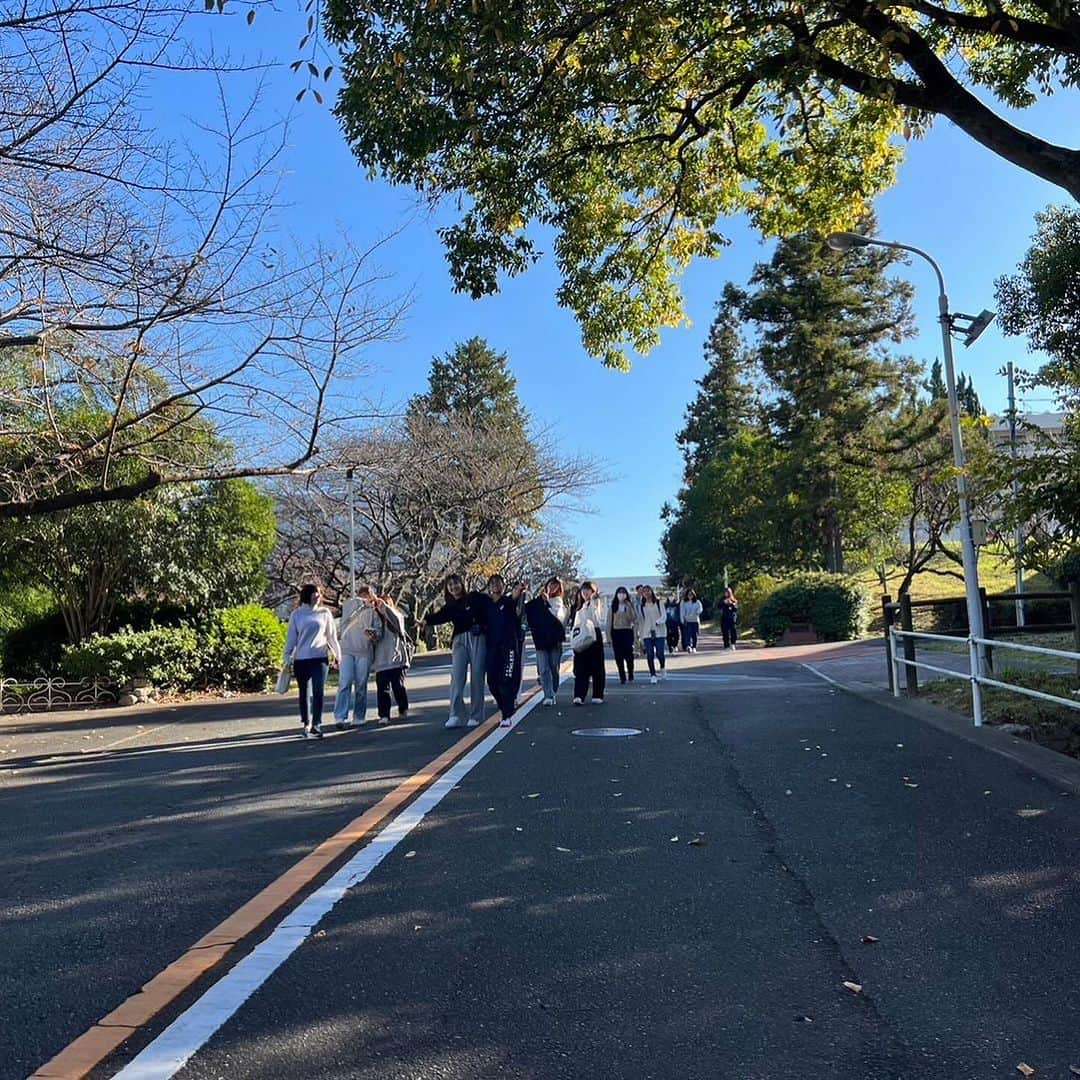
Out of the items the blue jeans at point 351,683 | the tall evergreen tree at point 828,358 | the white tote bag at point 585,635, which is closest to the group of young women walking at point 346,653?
the blue jeans at point 351,683

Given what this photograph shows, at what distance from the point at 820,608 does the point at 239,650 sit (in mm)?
18117

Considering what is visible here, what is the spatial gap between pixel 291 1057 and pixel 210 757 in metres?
7.60

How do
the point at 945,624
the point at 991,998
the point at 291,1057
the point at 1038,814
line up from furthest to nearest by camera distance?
the point at 945,624 → the point at 1038,814 → the point at 991,998 → the point at 291,1057

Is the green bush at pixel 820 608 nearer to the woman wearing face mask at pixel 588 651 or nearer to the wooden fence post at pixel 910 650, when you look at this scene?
the wooden fence post at pixel 910 650

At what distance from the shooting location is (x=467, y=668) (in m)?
12.2

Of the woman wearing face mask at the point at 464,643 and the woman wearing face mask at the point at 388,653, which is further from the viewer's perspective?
the woman wearing face mask at the point at 388,653

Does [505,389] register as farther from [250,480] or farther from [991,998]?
[991,998]

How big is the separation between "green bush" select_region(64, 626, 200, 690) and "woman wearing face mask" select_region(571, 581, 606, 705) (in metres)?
7.84

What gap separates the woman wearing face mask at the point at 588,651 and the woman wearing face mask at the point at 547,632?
0.28 meters

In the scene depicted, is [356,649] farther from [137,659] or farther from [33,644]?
[33,644]

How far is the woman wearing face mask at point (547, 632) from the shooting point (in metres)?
13.8

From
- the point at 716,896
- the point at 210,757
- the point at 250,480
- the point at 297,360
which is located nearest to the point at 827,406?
the point at 250,480

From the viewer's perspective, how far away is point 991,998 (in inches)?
148

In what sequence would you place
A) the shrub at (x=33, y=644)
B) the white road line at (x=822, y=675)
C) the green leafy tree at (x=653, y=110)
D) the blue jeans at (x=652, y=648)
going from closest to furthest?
the green leafy tree at (x=653, y=110)
the white road line at (x=822, y=675)
the blue jeans at (x=652, y=648)
the shrub at (x=33, y=644)
